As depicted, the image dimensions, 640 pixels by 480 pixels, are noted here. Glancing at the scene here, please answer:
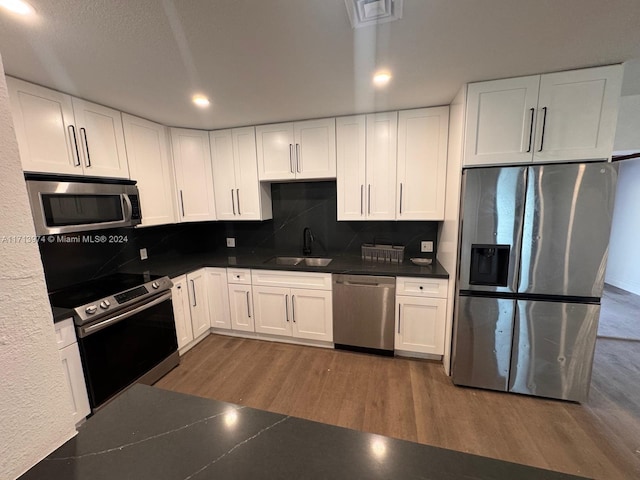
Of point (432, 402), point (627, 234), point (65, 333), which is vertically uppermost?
point (627, 234)

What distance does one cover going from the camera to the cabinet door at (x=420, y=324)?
7.72ft

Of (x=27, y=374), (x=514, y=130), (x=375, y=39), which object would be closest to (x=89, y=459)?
(x=27, y=374)

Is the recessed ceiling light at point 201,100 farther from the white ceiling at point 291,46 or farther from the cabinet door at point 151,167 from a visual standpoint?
the cabinet door at point 151,167

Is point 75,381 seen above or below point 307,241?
below

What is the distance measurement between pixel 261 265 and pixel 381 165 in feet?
5.08

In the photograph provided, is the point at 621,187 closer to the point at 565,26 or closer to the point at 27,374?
the point at 565,26

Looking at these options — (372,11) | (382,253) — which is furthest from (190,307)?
(372,11)

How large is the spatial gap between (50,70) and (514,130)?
301 centimetres

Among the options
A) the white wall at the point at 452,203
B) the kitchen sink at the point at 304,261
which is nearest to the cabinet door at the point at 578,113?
the white wall at the point at 452,203

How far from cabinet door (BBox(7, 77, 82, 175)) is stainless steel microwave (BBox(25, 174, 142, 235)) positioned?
4.1 inches

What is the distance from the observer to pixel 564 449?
1.63 meters

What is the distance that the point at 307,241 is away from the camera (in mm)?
3178

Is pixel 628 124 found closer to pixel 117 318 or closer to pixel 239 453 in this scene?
pixel 239 453

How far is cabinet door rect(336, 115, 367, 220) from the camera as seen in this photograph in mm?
2561
